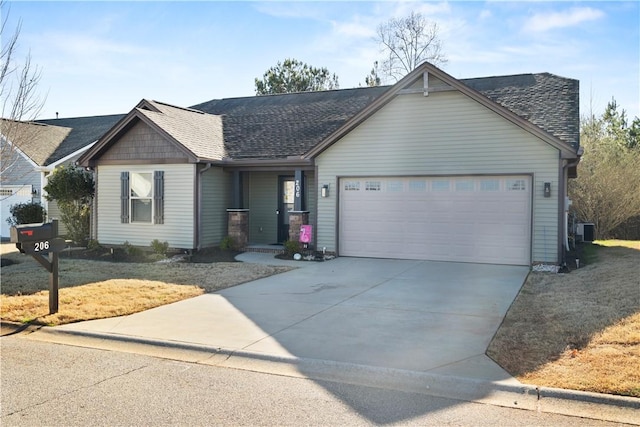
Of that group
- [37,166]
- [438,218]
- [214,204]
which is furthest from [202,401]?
[37,166]

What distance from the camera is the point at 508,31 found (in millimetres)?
12969

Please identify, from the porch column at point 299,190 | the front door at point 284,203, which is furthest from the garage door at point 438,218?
the front door at point 284,203

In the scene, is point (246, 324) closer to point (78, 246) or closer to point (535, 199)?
point (535, 199)

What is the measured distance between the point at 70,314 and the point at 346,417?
5259 mm

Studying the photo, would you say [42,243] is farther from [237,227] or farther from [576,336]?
[237,227]

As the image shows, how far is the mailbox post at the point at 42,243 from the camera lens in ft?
24.9

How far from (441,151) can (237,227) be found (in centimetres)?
645

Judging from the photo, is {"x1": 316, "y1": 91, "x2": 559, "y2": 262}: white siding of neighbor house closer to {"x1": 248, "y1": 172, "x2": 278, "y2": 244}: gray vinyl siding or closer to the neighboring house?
{"x1": 248, "y1": 172, "x2": 278, "y2": 244}: gray vinyl siding

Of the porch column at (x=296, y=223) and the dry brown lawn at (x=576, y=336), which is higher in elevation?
the porch column at (x=296, y=223)

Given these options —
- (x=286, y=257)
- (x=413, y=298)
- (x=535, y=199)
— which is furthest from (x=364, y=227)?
(x=413, y=298)

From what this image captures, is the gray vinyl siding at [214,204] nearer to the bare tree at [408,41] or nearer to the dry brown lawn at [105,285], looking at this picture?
the dry brown lawn at [105,285]

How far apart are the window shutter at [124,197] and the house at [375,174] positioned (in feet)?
0.14

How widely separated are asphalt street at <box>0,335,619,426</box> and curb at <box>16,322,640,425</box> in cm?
15

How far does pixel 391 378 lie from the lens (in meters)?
5.31
